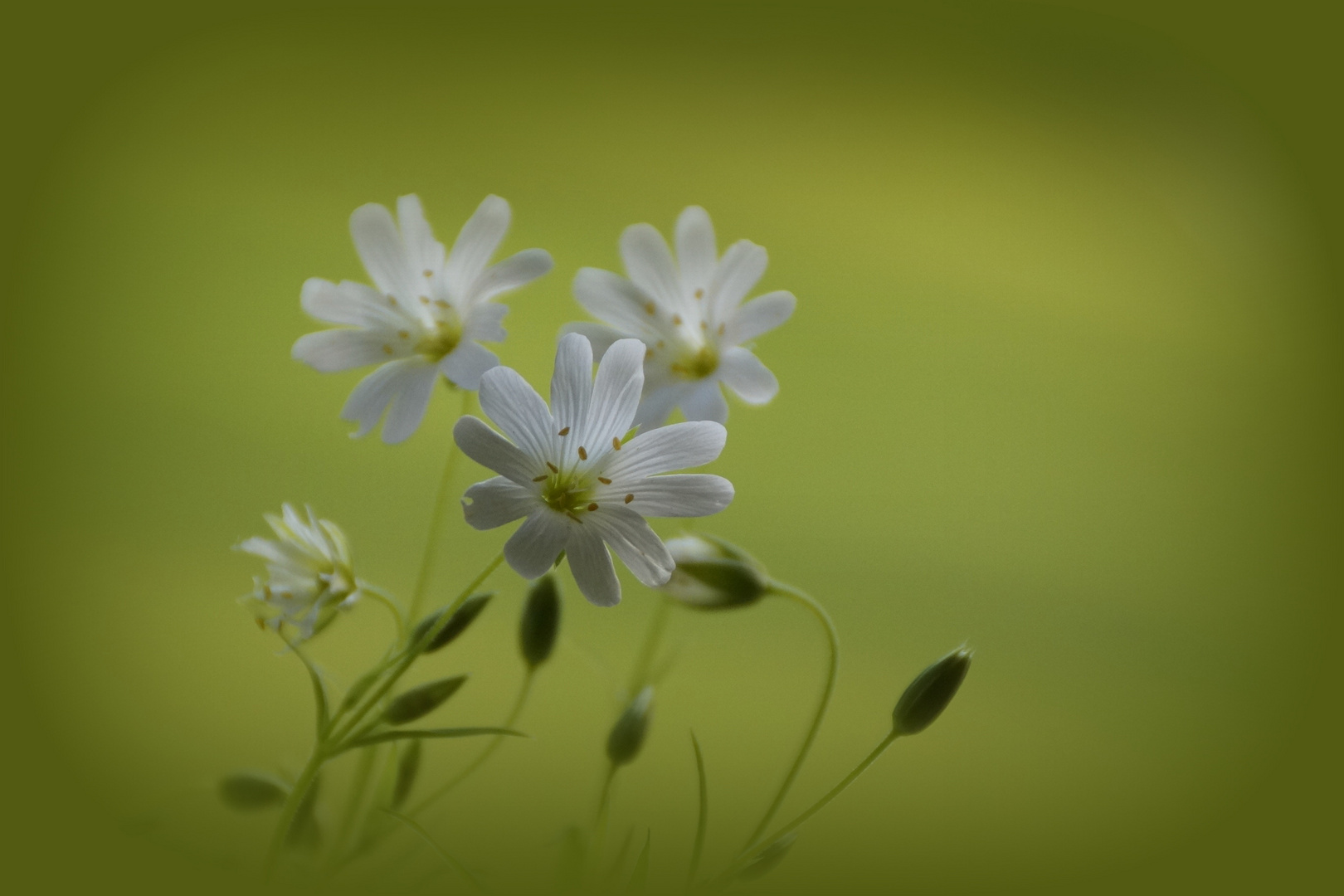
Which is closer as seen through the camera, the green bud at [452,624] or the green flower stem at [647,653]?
the green bud at [452,624]

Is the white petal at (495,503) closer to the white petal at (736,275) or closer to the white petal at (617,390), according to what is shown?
the white petal at (617,390)

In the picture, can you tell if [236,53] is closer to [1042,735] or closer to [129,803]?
[129,803]

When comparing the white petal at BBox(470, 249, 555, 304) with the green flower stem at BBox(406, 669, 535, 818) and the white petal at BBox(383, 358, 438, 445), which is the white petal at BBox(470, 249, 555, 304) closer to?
the white petal at BBox(383, 358, 438, 445)

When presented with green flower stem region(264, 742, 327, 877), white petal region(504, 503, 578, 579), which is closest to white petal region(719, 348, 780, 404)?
white petal region(504, 503, 578, 579)

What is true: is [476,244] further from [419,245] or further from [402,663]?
[402,663]

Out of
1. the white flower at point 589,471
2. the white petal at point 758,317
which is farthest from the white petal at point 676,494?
the white petal at point 758,317

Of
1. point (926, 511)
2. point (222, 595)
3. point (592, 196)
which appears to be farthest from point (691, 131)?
point (222, 595)

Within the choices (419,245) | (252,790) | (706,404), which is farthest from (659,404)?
(252,790)
